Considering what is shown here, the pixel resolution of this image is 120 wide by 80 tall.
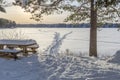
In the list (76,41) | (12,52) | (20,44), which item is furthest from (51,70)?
(76,41)

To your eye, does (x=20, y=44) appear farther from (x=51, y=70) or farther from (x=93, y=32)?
(x=93, y=32)

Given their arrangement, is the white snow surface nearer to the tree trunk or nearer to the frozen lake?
the tree trunk

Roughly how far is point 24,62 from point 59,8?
5776 millimetres

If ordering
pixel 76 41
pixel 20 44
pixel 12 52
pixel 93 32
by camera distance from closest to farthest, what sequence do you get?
pixel 12 52, pixel 20 44, pixel 93 32, pixel 76 41

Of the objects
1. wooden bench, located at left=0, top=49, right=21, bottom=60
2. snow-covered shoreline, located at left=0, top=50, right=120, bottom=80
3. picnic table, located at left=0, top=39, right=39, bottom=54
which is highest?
picnic table, located at left=0, top=39, right=39, bottom=54

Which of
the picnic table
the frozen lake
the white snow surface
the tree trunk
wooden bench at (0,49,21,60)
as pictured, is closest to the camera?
the white snow surface

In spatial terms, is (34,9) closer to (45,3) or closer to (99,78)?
(45,3)

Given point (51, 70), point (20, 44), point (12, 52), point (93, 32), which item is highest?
point (93, 32)

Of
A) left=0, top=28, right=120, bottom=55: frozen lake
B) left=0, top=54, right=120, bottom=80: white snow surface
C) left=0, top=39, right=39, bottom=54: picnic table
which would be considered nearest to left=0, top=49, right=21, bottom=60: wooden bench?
left=0, top=54, right=120, bottom=80: white snow surface

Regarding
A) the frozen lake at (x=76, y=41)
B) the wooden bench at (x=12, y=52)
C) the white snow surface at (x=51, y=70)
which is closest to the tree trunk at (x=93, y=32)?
the frozen lake at (x=76, y=41)

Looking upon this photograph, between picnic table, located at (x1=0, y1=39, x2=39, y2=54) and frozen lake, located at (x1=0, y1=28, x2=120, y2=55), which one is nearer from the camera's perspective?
picnic table, located at (x1=0, y1=39, x2=39, y2=54)

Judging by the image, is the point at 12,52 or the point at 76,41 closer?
the point at 12,52

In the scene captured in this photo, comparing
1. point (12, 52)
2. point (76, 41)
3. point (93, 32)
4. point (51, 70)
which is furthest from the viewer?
point (76, 41)

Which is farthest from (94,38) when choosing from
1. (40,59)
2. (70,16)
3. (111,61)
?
(40,59)
